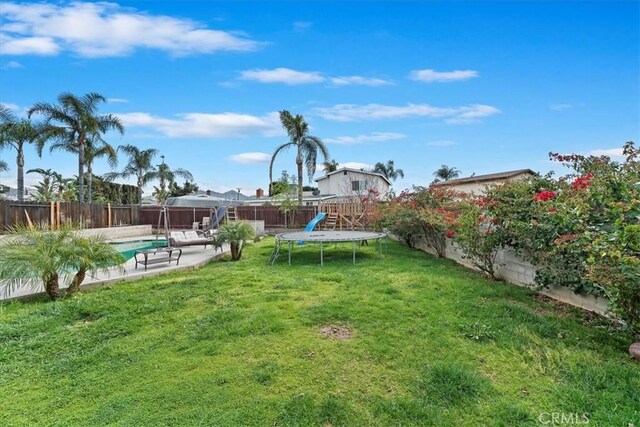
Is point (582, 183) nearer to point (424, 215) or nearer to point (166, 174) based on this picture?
point (424, 215)

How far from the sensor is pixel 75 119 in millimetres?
20359

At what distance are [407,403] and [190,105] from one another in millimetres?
19924

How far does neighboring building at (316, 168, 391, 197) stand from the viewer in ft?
99.5

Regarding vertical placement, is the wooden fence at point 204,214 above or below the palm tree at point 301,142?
below

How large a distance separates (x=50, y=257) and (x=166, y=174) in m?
32.9

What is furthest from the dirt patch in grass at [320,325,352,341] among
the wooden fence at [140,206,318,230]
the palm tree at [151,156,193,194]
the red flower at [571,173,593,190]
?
the palm tree at [151,156,193,194]

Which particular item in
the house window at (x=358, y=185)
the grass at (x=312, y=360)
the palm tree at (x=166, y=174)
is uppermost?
the palm tree at (x=166, y=174)

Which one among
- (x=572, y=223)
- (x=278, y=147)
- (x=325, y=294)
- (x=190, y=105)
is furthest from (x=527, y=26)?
(x=278, y=147)

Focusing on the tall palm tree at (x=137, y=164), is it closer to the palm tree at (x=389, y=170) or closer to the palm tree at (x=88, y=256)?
the palm tree at (x=389, y=170)

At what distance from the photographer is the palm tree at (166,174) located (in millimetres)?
35062

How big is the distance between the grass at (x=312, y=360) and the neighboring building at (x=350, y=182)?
81.1 feet

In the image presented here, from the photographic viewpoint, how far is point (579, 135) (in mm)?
12031

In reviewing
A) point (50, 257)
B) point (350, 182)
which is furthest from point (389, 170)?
point (50, 257)

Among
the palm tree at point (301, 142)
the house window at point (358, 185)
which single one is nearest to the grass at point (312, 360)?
the palm tree at point (301, 142)
